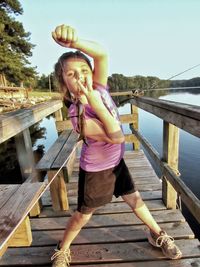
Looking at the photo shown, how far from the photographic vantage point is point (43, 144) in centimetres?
1459

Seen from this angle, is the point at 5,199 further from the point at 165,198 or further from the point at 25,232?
the point at 165,198

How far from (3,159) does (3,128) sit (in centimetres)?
1120

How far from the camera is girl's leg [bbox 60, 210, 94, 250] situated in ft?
6.05

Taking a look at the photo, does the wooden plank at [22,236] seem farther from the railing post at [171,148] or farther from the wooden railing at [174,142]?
the railing post at [171,148]

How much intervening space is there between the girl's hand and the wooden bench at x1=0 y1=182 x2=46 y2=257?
2.78 ft

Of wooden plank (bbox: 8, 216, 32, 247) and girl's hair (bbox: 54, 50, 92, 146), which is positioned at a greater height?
girl's hair (bbox: 54, 50, 92, 146)

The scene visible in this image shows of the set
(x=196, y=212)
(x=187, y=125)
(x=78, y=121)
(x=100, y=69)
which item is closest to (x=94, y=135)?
(x=78, y=121)

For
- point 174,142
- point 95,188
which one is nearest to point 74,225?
point 95,188

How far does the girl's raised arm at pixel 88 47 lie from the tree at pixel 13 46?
965 inches

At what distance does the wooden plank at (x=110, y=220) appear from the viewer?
247 cm

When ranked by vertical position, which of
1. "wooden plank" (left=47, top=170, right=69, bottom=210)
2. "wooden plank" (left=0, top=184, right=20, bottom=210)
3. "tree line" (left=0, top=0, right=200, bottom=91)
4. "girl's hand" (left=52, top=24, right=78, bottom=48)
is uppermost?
"tree line" (left=0, top=0, right=200, bottom=91)

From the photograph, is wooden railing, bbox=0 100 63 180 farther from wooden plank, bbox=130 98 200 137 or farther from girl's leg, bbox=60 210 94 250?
wooden plank, bbox=130 98 200 137

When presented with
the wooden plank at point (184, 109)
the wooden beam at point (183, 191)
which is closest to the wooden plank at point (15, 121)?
the wooden plank at point (184, 109)

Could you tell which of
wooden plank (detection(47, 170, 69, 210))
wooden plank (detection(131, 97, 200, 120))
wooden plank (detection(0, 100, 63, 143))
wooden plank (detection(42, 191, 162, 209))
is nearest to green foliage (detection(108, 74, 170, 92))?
wooden plank (detection(131, 97, 200, 120))
